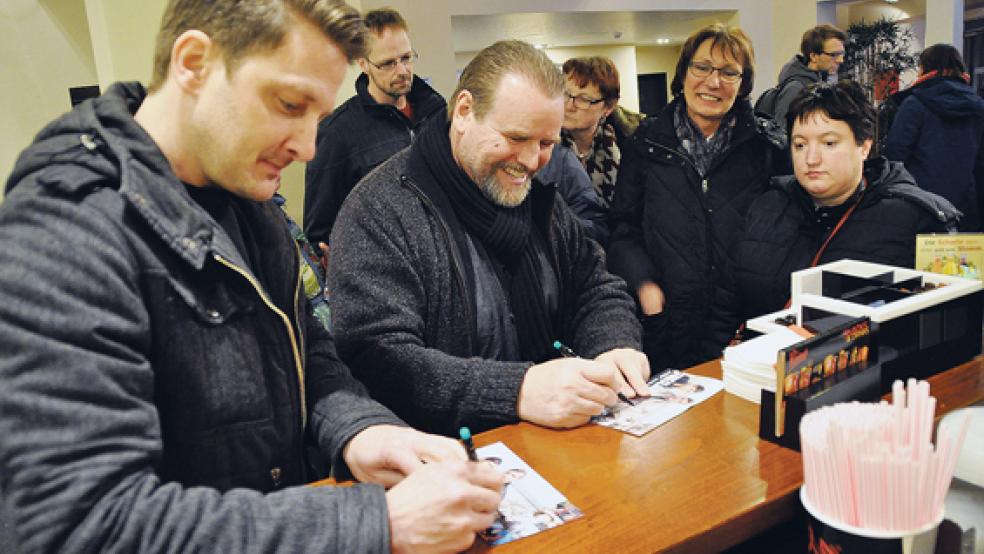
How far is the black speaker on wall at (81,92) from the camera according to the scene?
3.78 m

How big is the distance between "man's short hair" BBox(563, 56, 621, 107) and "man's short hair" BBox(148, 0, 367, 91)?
7.30ft

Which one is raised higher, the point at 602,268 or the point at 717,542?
the point at 602,268

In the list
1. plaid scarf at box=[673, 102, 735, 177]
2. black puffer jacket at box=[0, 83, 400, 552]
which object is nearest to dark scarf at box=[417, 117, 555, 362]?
black puffer jacket at box=[0, 83, 400, 552]

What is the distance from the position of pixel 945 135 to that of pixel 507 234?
3752 mm

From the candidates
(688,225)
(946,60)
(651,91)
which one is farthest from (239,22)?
(651,91)

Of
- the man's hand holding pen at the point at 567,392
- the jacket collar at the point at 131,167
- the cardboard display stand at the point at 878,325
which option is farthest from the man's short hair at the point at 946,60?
the jacket collar at the point at 131,167

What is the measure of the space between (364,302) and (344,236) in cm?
22

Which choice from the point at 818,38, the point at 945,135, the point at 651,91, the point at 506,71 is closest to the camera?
the point at 506,71

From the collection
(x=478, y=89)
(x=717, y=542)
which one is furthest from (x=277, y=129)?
(x=717, y=542)

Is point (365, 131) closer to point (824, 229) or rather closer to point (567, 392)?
point (824, 229)

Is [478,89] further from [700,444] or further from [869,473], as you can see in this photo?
[869,473]

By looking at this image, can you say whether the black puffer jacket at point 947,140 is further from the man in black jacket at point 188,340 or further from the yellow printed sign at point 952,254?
the man in black jacket at point 188,340

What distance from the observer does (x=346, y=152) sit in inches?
131

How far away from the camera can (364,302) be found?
68.6 inches
